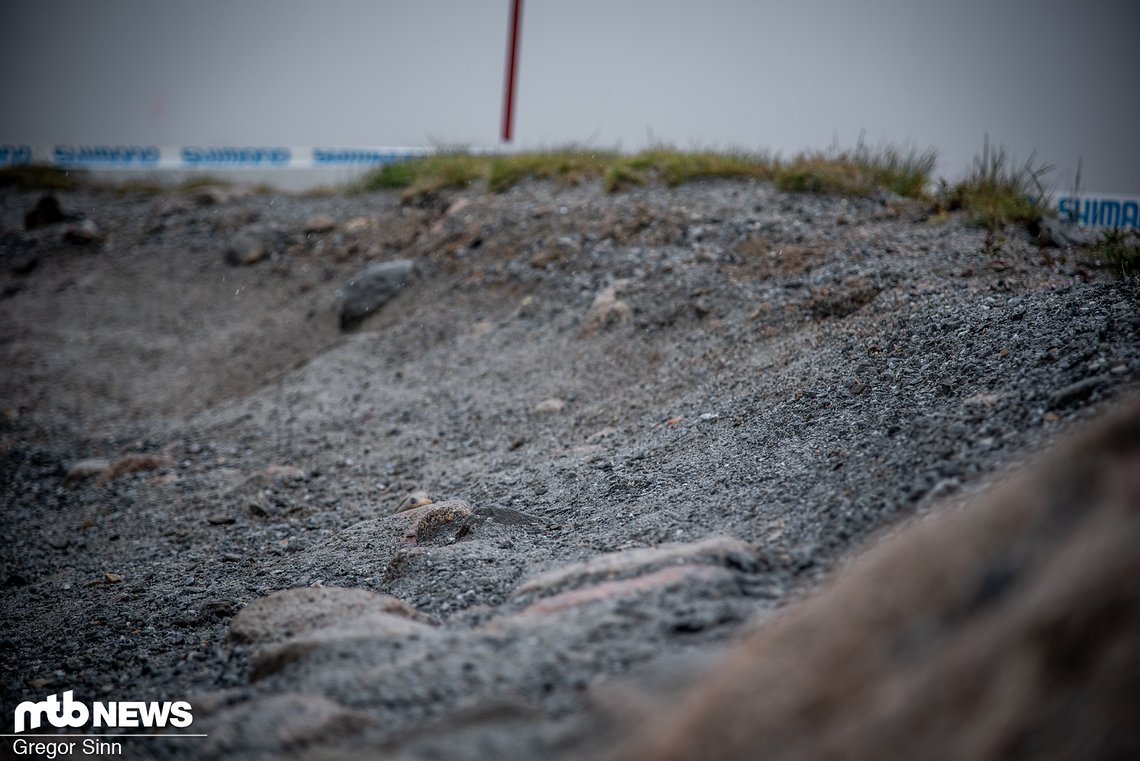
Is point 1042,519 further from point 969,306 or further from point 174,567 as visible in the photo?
point 174,567

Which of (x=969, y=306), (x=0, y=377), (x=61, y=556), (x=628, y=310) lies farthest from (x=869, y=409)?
(x=0, y=377)

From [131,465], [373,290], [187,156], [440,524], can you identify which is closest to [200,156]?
[187,156]

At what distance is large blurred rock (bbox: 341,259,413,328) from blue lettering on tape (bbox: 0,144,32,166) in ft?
20.4

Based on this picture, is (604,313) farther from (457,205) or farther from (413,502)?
(457,205)

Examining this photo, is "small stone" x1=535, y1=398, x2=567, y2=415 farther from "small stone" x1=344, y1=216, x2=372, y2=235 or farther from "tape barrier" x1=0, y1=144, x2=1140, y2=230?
"tape barrier" x1=0, y1=144, x2=1140, y2=230

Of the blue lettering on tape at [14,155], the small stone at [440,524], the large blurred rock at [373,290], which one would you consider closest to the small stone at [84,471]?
the large blurred rock at [373,290]

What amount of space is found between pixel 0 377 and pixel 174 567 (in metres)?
4.43

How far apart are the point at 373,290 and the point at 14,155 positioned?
21.7ft

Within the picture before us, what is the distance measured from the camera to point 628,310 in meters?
5.08

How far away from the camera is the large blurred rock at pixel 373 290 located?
6.43 meters

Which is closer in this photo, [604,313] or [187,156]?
[604,313]

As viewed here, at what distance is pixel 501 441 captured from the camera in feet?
14.2

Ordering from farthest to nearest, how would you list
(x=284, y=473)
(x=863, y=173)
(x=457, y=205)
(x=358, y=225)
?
(x=358, y=225) → (x=457, y=205) → (x=863, y=173) → (x=284, y=473)

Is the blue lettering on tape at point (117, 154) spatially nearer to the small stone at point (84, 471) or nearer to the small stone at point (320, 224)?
the small stone at point (320, 224)
